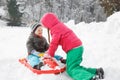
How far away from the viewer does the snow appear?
26.2ft

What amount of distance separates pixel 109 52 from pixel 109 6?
10.0 metres

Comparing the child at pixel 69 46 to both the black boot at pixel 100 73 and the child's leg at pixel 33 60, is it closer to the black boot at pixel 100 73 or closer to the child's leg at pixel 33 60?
the black boot at pixel 100 73

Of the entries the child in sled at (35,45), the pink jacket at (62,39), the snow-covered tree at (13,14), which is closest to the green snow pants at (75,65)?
the pink jacket at (62,39)

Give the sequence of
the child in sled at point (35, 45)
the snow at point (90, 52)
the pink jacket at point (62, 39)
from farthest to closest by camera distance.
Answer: the child in sled at point (35, 45), the snow at point (90, 52), the pink jacket at point (62, 39)

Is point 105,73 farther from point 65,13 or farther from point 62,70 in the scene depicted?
point 65,13

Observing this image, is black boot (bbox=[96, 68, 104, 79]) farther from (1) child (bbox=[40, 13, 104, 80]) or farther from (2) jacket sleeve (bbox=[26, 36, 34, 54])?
(2) jacket sleeve (bbox=[26, 36, 34, 54])

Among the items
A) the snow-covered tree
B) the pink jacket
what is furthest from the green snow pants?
the snow-covered tree

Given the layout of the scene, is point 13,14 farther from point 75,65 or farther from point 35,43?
point 75,65

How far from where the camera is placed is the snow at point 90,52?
7.98 meters

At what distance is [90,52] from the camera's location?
9.55 meters

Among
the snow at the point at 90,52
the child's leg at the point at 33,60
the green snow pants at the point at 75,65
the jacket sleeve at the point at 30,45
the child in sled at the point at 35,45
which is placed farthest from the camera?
the jacket sleeve at the point at 30,45

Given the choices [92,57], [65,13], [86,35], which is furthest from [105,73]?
[65,13]

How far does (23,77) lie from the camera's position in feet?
27.7

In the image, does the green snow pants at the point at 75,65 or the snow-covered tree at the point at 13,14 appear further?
the snow-covered tree at the point at 13,14
